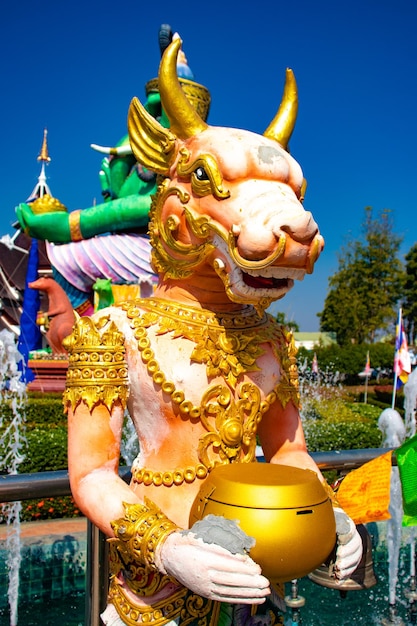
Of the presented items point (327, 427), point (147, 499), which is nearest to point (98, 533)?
point (147, 499)

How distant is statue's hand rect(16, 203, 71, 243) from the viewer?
14891 millimetres

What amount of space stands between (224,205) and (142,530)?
90 cm

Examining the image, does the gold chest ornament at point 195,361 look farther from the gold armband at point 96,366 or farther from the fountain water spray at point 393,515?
the fountain water spray at point 393,515

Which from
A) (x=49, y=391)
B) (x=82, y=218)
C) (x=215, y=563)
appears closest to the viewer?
(x=215, y=563)

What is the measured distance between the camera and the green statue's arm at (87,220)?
14.1 meters

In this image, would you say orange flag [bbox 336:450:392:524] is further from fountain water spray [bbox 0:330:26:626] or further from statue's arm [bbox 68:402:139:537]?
fountain water spray [bbox 0:330:26:626]

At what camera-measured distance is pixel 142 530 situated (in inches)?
54.0

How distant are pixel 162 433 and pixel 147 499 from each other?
0.66 ft

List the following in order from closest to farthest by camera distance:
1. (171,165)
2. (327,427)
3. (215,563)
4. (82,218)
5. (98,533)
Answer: (215,563) < (171,165) < (98,533) < (327,427) < (82,218)

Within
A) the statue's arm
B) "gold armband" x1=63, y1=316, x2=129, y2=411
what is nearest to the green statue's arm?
"gold armband" x1=63, y1=316, x2=129, y2=411

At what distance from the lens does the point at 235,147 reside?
5.35ft

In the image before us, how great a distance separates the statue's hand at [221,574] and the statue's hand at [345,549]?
33cm

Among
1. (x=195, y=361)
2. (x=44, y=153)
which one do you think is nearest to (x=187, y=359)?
(x=195, y=361)

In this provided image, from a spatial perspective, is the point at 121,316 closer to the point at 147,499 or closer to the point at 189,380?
the point at 189,380
